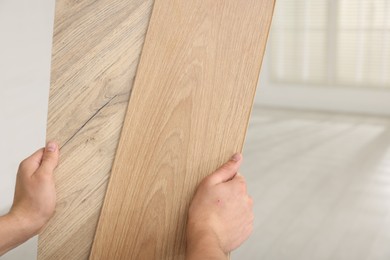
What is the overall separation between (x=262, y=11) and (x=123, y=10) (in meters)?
0.37

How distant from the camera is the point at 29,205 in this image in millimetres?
1095

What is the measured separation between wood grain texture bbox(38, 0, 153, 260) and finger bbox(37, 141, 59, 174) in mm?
20

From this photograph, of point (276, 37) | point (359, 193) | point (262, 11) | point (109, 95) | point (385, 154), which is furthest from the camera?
point (276, 37)

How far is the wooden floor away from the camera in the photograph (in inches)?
79.5

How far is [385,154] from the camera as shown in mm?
3014

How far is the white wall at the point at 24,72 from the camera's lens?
2.25m

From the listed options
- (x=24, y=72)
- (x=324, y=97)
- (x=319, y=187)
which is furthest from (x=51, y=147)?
(x=324, y=97)

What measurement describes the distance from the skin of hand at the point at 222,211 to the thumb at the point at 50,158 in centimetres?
34

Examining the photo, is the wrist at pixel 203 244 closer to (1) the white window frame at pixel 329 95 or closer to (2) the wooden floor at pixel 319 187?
(2) the wooden floor at pixel 319 187

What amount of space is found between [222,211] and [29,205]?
433 mm

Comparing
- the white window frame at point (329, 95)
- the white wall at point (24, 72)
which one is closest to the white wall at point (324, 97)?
the white window frame at point (329, 95)

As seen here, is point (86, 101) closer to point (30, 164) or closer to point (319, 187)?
point (30, 164)

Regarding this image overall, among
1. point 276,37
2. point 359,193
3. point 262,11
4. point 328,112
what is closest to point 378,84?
point 328,112

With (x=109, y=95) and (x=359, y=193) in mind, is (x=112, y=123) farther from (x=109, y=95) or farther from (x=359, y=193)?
(x=359, y=193)
